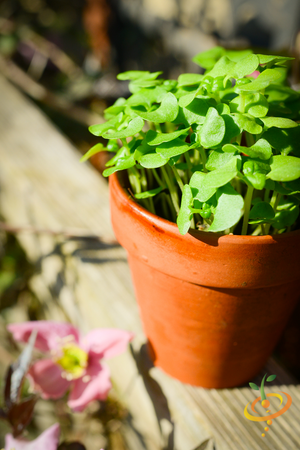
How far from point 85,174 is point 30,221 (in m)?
0.20

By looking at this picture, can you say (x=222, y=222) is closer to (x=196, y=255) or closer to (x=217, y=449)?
(x=196, y=255)

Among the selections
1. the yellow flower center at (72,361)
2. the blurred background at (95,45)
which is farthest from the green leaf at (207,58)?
the blurred background at (95,45)

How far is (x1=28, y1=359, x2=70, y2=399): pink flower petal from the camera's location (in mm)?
590

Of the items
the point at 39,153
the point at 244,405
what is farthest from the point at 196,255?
the point at 39,153

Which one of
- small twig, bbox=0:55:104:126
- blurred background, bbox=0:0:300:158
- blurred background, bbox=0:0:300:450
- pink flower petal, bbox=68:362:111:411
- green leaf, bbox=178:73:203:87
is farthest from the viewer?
blurred background, bbox=0:0:300:158

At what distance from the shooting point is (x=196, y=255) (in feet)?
1.27

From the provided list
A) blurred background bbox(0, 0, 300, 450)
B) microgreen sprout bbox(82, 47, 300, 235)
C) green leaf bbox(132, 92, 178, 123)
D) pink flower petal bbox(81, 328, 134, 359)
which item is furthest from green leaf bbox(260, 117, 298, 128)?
blurred background bbox(0, 0, 300, 450)

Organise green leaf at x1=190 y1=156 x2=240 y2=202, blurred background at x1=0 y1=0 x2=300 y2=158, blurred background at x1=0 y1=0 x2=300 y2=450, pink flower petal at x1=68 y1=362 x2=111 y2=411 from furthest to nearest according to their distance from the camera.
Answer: blurred background at x1=0 y1=0 x2=300 y2=158 < blurred background at x1=0 y1=0 x2=300 y2=450 < pink flower petal at x1=68 y1=362 x2=111 y2=411 < green leaf at x1=190 y1=156 x2=240 y2=202

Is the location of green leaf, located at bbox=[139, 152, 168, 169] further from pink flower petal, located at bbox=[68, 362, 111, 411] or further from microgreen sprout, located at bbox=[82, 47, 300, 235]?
pink flower petal, located at bbox=[68, 362, 111, 411]

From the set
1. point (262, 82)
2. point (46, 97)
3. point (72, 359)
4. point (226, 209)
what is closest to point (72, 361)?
point (72, 359)

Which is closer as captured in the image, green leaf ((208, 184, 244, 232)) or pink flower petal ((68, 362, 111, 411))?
green leaf ((208, 184, 244, 232))

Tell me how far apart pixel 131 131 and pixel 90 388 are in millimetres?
453

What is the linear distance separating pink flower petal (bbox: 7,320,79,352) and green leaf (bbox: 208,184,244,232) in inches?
16.0

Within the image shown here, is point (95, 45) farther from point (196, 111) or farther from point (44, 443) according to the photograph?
point (44, 443)
